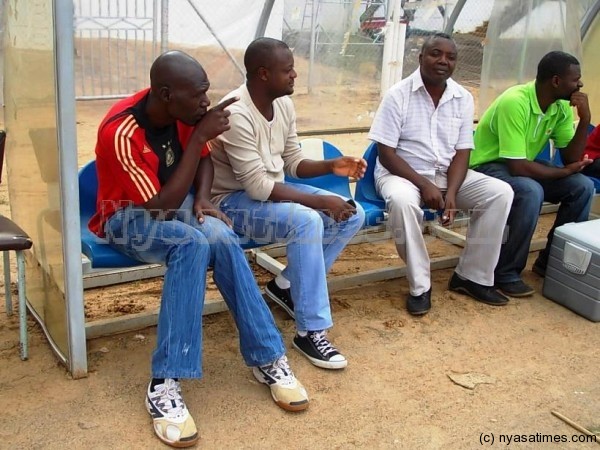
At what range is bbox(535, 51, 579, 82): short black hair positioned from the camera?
4.18 m

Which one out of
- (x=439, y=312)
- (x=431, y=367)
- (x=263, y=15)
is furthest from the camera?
(x=263, y=15)

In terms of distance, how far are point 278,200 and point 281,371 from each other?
0.84 m

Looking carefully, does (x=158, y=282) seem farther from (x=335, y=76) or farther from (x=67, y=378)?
(x=335, y=76)

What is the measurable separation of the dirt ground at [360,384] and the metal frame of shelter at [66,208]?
0.51 ft

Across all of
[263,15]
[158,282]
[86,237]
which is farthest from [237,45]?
[86,237]

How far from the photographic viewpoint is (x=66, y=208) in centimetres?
277

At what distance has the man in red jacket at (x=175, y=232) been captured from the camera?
275 cm

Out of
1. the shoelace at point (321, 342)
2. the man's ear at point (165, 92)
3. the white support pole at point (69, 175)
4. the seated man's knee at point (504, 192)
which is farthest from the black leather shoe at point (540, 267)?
the white support pole at point (69, 175)

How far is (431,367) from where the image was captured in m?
3.37

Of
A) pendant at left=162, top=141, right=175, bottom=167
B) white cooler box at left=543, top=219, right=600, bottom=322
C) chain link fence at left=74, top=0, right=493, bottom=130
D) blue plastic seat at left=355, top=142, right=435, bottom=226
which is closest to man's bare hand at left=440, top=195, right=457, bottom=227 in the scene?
blue plastic seat at left=355, top=142, right=435, bottom=226

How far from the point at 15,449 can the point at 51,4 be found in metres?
1.64

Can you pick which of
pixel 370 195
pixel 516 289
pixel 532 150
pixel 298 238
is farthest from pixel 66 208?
pixel 532 150

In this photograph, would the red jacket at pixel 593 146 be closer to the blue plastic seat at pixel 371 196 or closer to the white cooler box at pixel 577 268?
the white cooler box at pixel 577 268

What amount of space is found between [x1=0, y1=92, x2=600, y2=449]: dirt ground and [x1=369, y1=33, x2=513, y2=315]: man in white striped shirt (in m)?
0.22
